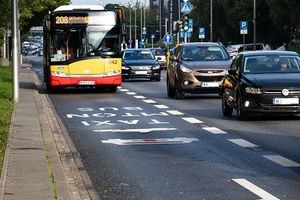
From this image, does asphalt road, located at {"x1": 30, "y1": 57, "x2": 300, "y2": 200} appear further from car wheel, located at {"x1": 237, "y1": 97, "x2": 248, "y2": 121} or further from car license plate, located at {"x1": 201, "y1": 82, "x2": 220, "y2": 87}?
car license plate, located at {"x1": 201, "y1": 82, "x2": 220, "y2": 87}

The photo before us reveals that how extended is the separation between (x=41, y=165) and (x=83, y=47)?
18.6 m

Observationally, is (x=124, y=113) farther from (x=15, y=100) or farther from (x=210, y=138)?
(x=210, y=138)

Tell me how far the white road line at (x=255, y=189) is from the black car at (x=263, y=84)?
7428mm

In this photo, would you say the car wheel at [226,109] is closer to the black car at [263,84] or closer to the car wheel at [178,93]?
the black car at [263,84]

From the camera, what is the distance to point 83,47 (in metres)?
29.4

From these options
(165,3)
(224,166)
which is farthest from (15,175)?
(165,3)

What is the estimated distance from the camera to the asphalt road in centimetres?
965

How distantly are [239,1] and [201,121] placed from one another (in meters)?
61.8

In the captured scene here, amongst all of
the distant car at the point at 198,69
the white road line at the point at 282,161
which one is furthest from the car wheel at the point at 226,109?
the white road line at the point at 282,161

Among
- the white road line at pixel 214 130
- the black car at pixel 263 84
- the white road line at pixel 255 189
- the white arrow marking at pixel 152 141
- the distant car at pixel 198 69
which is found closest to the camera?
the white road line at pixel 255 189

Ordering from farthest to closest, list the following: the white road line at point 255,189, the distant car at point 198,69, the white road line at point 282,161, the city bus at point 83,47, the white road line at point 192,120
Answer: the city bus at point 83,47
the distant car at point 198,69
the white road line at point 192,120
the white road line at point 282,161
the white road line at point 255,189

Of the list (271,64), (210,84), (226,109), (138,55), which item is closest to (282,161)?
(271,64)

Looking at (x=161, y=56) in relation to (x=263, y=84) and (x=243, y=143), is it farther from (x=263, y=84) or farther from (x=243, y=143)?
(x=243, y=143)

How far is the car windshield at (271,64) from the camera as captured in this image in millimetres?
18750
